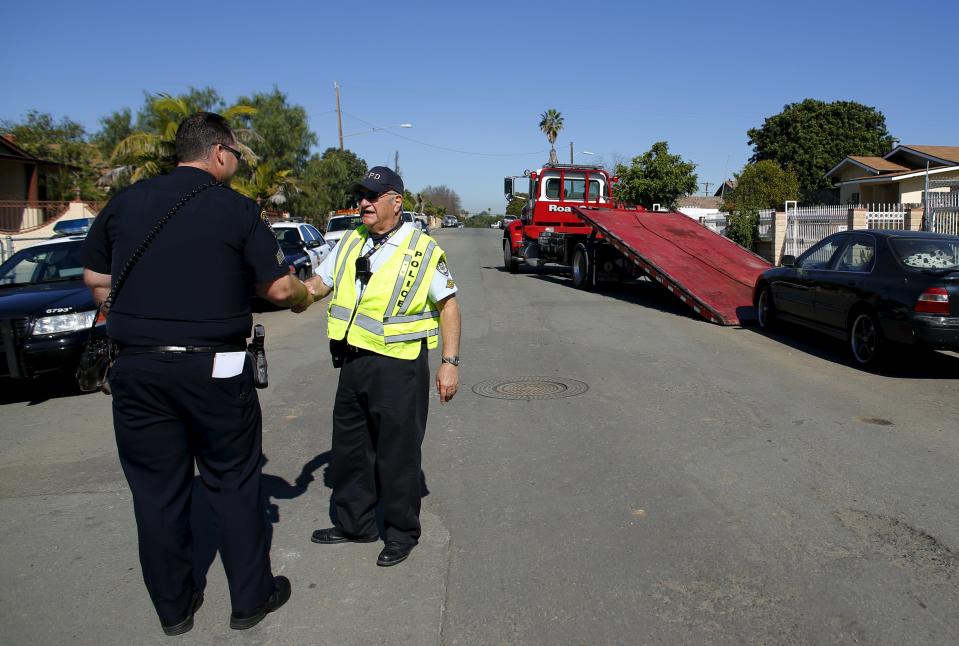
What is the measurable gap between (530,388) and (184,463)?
4766 millimetres

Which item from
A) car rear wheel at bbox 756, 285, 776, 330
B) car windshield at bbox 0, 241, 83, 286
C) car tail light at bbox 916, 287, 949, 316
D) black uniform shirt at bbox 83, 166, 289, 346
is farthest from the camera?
car rear wheel at bbox 756, 285, 776, 330

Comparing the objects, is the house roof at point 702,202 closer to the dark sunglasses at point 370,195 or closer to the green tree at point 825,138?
the green tree at point 825,138

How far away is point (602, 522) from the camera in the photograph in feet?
14.4

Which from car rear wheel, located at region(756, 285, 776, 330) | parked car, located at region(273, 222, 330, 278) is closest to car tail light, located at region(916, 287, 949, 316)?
car rear wheel, located at region(756, 285, 776, 330)

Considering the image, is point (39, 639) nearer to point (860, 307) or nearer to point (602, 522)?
point (602, 522)

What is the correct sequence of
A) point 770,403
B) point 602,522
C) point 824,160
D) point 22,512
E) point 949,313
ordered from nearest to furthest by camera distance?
point 602,522, point 22,512, point 770,403, point 949,313, point 824,160

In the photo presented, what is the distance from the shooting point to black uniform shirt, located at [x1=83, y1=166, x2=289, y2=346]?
120 inches

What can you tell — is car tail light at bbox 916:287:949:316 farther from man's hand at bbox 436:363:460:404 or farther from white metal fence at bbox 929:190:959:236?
white metal fence at bbox 929:190:959:236

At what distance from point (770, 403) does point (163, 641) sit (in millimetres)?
5517

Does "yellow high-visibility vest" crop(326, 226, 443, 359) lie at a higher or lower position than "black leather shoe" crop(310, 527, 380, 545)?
higher

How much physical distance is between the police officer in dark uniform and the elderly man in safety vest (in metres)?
0.52

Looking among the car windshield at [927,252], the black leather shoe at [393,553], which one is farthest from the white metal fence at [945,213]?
the black leather shoe at [393,553]

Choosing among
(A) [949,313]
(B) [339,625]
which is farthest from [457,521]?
(A) [949,313]

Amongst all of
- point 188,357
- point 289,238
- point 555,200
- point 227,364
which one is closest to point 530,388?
point 227,364
